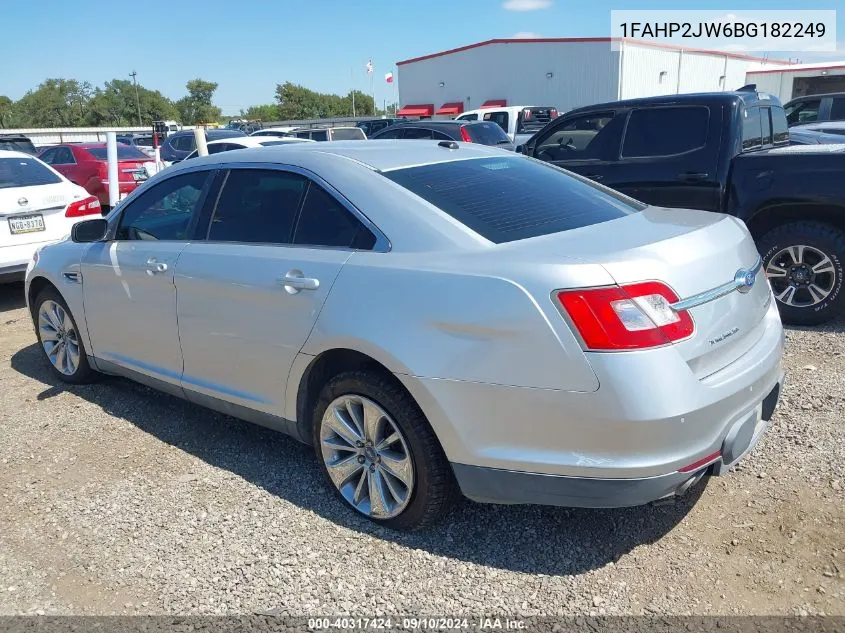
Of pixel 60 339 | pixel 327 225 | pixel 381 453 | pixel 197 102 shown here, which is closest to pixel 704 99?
pixel 327 225

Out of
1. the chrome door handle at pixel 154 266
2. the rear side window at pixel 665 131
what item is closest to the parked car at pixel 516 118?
the rear side window at pixel 665 131

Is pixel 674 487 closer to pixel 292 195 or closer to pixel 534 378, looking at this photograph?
pixel 534 378

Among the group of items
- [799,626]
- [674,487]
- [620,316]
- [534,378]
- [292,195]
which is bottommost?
[799,626]

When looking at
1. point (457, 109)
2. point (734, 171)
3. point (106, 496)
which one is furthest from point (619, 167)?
point (457, 109)

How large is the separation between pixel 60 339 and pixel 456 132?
1060 cm

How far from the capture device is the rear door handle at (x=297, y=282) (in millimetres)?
3094

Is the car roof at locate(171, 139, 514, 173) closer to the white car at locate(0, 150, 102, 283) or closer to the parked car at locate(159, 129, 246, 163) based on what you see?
the white car at locate(0, 150, 102, 283)

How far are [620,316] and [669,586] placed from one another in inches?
42.9

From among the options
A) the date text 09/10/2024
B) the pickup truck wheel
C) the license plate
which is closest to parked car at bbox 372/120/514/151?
the license plate

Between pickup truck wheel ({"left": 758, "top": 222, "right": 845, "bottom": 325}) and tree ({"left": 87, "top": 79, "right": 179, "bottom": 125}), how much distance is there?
3351 inches

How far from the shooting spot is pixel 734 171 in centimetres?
584

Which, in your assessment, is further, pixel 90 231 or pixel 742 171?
pixel 742 171

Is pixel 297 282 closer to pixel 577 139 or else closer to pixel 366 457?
pixel 366 457

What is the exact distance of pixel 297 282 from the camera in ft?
10.3
